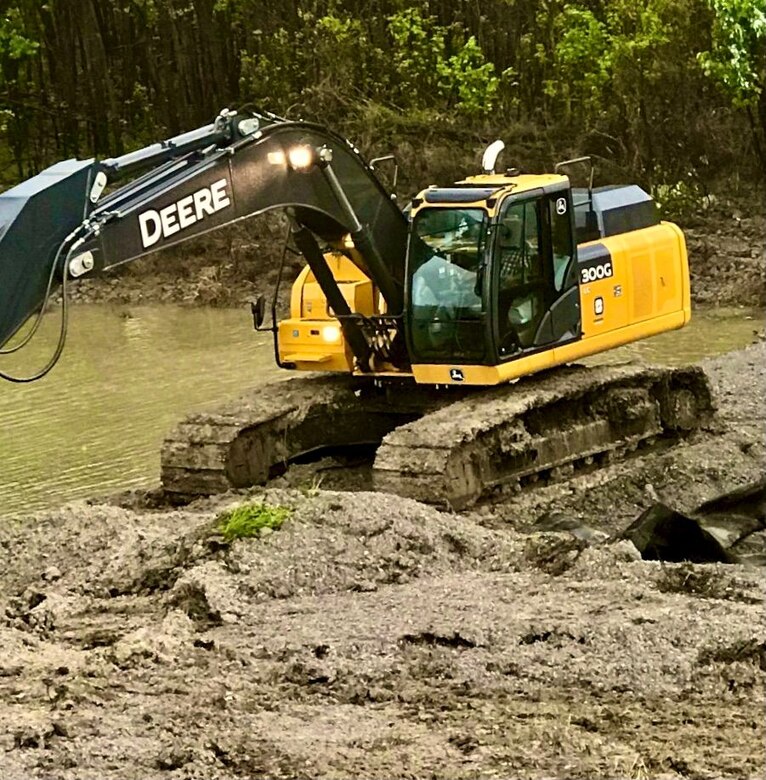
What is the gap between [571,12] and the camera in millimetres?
23844

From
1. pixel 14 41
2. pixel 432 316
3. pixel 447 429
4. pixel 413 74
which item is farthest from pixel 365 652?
pixel 14 41

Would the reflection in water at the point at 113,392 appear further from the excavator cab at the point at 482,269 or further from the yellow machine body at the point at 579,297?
the excavator cab at the point at 482,269

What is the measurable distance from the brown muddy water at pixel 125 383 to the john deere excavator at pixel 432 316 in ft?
4.99

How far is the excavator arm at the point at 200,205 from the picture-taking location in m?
7.42

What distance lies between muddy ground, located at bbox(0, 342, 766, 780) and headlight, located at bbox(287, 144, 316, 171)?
214cm

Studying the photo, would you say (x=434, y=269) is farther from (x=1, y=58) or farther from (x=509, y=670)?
(x=1, y=58)

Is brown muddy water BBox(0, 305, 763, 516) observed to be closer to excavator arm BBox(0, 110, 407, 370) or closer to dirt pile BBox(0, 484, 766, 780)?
excavator arm BBox(0, 110, 407, 370)

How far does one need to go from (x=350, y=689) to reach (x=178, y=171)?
3.63 meters

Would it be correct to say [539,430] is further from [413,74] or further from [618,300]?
[413,74]

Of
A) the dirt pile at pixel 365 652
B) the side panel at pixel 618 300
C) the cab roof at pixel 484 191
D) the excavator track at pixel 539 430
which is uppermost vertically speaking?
the cab roof at pixel 484 191

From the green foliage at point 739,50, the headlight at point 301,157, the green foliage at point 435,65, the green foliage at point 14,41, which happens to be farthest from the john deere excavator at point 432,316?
the green foliage at point 14,41

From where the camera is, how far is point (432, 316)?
10.2 metres

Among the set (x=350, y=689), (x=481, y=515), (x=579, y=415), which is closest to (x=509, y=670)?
(x=350, y=689)

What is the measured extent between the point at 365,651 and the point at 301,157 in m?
3.98
